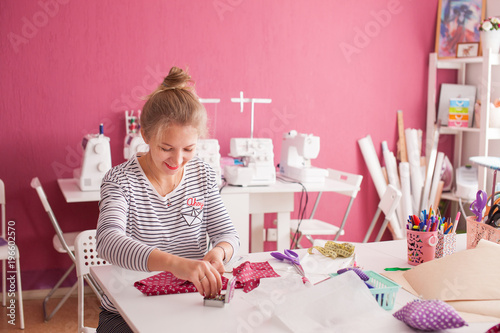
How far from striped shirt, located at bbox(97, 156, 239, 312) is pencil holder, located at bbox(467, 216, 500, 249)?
80 centimetres

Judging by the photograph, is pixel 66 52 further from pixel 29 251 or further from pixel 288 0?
pixel 288 0

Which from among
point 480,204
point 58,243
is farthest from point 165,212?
point 58,243

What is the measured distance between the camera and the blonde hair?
6.07 feet

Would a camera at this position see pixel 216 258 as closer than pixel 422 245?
Yes

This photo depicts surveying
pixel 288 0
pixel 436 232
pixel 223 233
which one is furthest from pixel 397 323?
pixel 288 0

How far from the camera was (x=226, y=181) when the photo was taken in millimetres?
3504

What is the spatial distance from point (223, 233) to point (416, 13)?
318cm

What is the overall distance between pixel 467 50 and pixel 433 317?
3441 mm

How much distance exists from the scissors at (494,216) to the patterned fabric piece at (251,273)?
751 mm

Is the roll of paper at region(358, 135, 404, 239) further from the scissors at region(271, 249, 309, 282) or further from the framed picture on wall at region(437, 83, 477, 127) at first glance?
the scissors at region(271, 249, 309, 282)

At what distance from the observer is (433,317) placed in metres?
1.31

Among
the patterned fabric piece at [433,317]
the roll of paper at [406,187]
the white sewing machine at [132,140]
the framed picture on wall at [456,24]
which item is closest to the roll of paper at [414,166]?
the roll of paper at [406,187]

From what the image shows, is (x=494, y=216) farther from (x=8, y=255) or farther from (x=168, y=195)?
(x=8, y=255)

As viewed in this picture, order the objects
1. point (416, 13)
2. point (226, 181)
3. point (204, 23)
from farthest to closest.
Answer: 1. point (416, 13)
2. point (204, 23)
3. point (226, 181)
